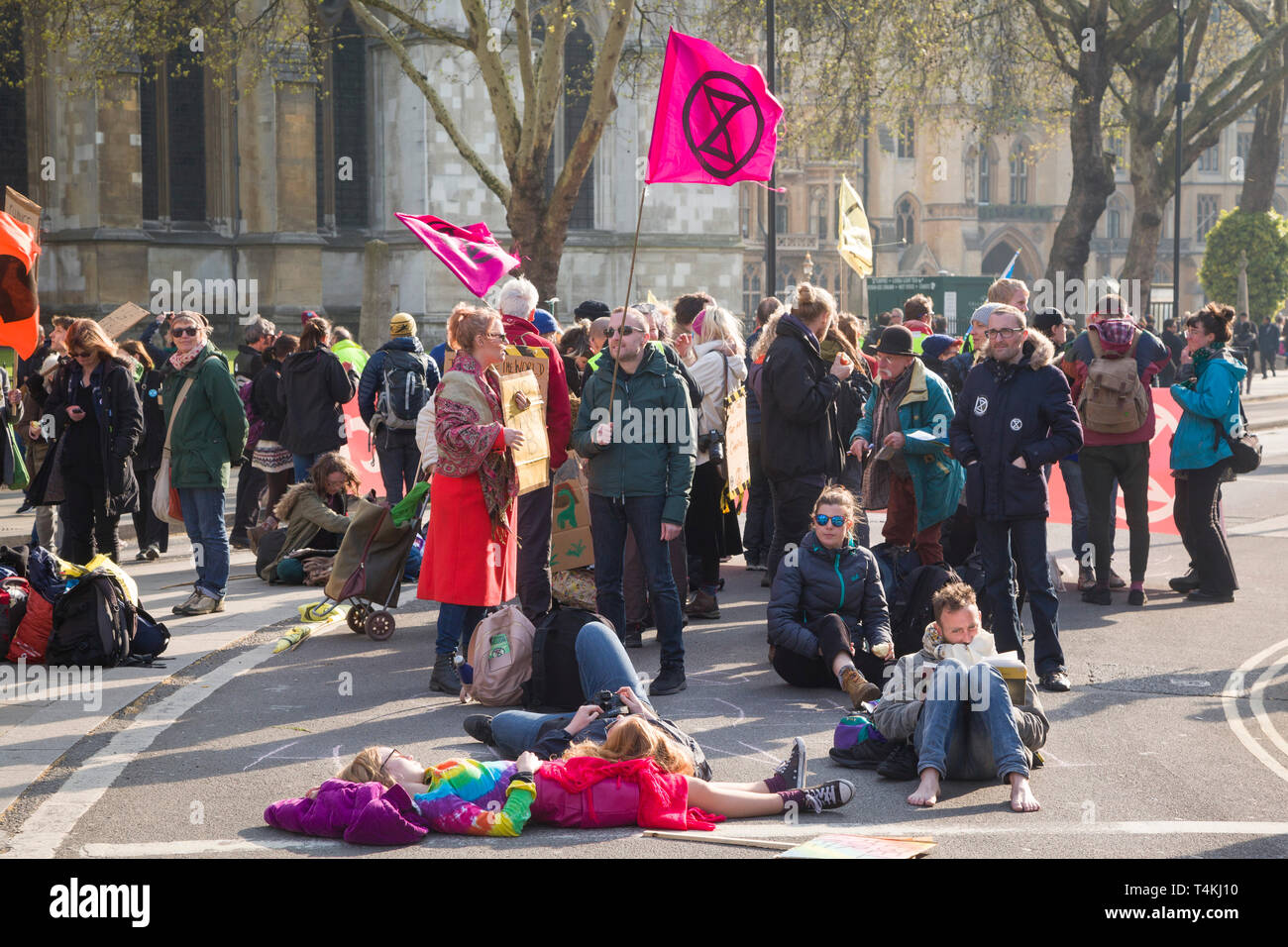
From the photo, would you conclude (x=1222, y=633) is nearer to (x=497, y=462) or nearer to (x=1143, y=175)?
(x=497, y=462)

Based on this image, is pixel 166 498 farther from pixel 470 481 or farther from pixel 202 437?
pixel 470 481

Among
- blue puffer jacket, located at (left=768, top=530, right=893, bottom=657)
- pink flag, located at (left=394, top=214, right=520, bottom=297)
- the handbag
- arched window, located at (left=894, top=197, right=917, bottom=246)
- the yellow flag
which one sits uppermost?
arched window, located at (left=894, top=197, right=917, bottom=246)

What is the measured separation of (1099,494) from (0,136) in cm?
2246

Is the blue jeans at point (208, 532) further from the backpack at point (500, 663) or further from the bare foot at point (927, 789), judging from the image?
the bare foot at point (927, 789)

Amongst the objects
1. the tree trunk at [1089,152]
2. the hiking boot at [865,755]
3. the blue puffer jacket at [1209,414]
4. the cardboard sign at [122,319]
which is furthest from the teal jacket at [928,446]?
the tree trunk at [1089,152]

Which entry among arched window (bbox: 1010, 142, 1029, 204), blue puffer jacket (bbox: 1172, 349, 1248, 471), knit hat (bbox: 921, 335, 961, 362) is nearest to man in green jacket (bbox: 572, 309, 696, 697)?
knit hat (bbox: 921, 335, 961, 362)

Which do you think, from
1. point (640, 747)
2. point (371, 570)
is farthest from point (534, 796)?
point (371, 570)

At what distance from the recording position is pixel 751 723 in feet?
24.3

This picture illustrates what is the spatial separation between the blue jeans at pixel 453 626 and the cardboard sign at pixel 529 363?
128 cm

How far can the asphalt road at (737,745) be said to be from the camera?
5648mm

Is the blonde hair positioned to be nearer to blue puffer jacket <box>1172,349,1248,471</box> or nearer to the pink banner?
blue puffer jacket <box>1172,349,1248,471</box>

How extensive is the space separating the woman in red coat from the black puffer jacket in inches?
76.8

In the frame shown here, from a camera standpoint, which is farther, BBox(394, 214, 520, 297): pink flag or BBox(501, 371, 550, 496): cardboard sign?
BBox(394, 214, 520, 297): pink flag

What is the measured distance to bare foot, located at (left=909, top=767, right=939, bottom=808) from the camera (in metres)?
6.07
